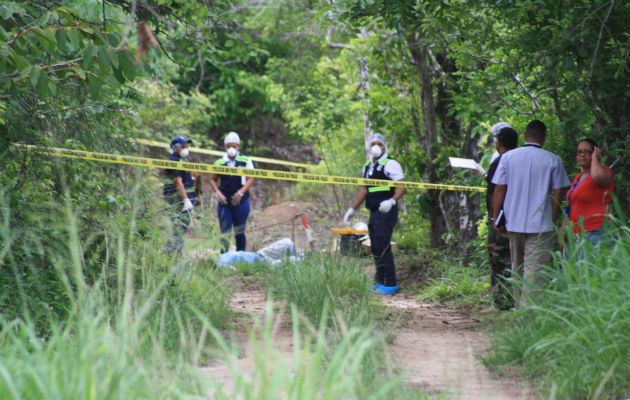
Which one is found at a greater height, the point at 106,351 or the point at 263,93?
the point at 263,93

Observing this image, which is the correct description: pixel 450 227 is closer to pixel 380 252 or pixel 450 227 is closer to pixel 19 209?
pixel 380 252

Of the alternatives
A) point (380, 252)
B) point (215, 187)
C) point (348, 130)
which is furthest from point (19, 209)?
point (348, 130)

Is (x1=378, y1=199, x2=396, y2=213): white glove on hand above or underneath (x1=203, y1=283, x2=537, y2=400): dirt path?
above

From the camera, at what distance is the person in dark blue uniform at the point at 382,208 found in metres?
8.07

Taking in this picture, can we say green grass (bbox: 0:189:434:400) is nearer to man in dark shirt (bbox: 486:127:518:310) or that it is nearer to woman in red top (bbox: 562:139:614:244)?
man in dark shirt (bbox: 486:127:518:310)

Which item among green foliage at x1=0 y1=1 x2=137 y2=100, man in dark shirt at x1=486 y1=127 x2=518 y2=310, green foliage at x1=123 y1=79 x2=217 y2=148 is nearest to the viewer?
green foliage at x1=0 y1=1 x2=137 y2=100

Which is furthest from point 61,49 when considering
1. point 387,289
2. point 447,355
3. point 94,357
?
point 387,289

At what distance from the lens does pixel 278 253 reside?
32.5 feet

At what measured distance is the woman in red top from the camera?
206 inches

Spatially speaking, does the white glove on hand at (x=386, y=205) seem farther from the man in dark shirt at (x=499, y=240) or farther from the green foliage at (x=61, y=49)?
the green foliage at (x=61, y=49)

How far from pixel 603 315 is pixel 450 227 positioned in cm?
590

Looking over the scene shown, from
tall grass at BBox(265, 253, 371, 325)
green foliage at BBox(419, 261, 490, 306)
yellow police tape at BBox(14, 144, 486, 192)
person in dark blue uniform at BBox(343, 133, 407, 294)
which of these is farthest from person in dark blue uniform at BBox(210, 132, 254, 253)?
tall grass at BBox(265, 253, 371, 325)

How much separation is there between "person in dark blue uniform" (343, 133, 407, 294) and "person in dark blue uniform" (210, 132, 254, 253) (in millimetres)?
2114

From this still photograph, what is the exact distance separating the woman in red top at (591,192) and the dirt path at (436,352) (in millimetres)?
1118
